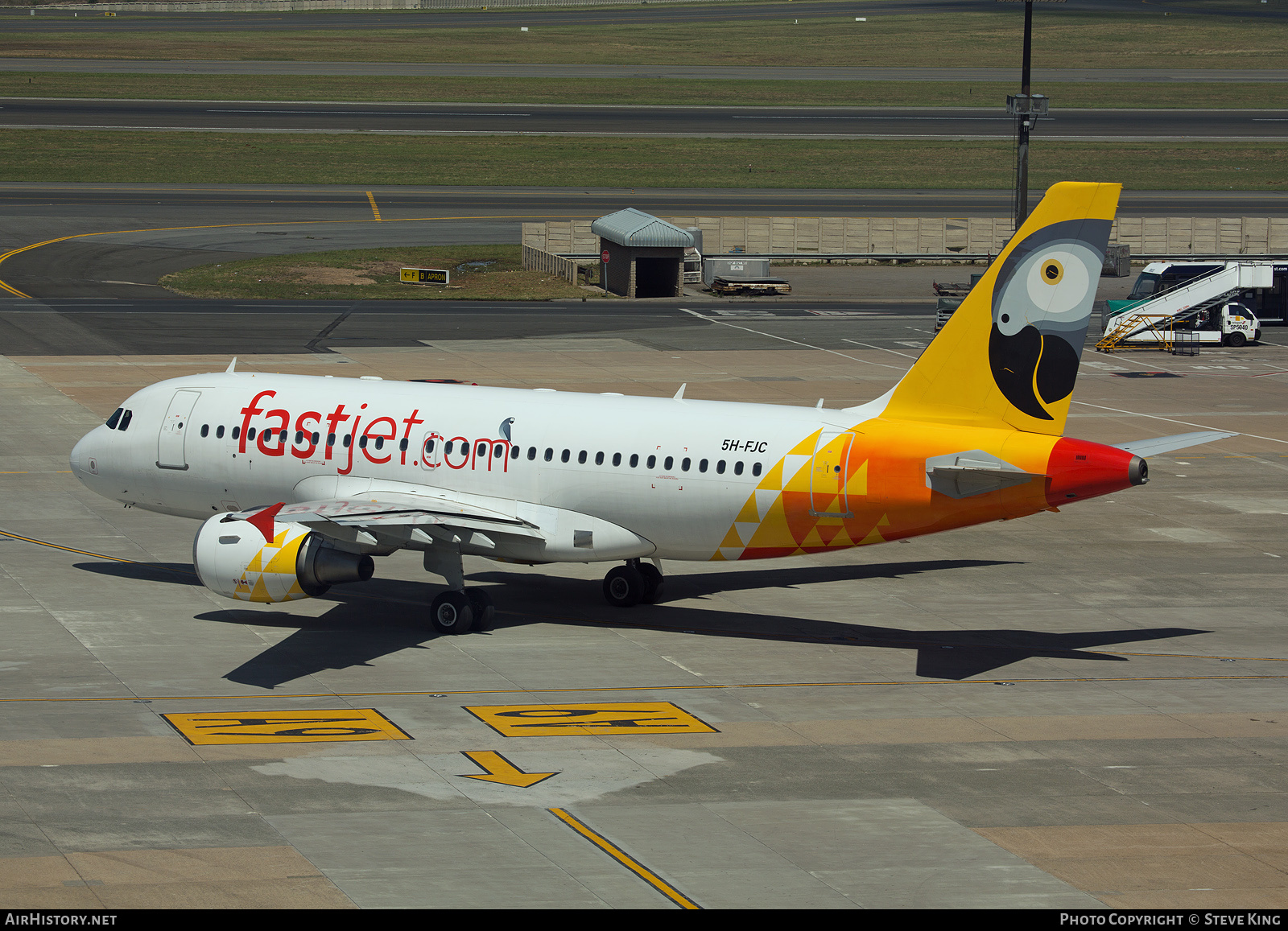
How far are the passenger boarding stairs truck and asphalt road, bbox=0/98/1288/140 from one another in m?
67.6

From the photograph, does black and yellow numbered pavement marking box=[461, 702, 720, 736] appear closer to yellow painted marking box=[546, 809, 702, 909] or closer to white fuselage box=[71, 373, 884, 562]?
yellow painted marking box=[546, 809, 702, 909]

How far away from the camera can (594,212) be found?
4592 inches

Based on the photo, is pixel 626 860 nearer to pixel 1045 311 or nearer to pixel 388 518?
pixel 388 518

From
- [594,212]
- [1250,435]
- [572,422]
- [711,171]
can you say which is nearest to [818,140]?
[711,171]

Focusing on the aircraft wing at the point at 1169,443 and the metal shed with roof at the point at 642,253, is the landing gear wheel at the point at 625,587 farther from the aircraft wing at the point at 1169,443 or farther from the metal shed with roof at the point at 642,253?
the metal shed with roof at the point at 642,253

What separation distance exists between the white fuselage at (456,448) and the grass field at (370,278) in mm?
54192

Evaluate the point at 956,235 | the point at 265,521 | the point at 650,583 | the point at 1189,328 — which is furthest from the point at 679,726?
the point at 956,235

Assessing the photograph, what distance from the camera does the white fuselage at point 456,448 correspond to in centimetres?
3575

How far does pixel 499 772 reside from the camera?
27062 millimetres

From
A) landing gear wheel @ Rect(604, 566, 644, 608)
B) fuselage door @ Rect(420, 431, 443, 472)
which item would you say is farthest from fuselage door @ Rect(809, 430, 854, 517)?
fuselage door @ Rect(420, 431, 443, 472)

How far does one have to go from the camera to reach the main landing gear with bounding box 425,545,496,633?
36.0 metres

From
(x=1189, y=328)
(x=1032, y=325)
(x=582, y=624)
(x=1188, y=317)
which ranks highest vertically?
(x=1188, y=317)

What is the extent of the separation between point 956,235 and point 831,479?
83.6m

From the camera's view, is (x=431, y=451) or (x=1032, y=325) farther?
(x=431, y=451)
